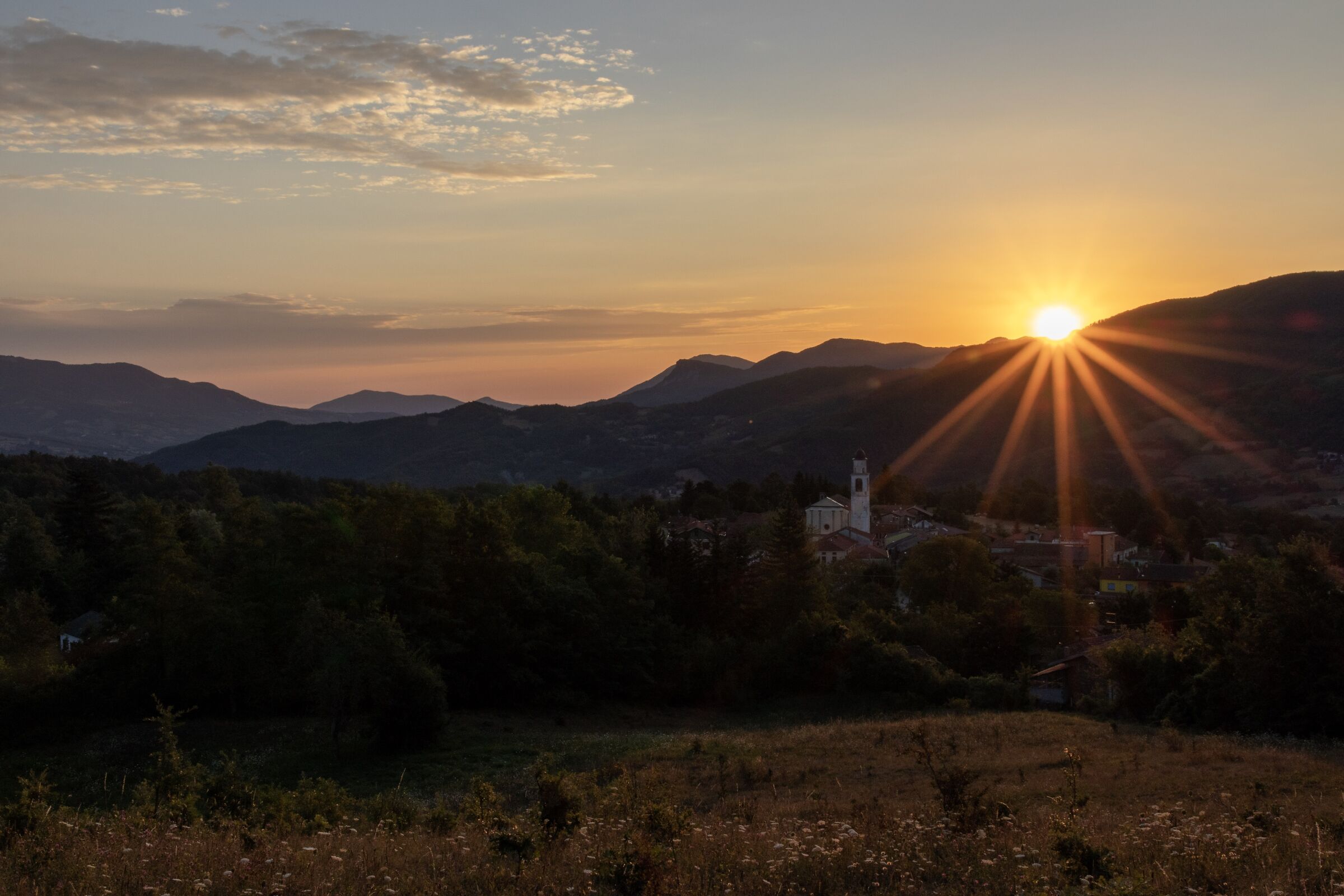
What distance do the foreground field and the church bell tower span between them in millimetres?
76673

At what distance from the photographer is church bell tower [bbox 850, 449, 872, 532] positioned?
90.8 m

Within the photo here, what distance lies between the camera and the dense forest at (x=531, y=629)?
936 inches

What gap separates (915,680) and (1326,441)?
135 metres

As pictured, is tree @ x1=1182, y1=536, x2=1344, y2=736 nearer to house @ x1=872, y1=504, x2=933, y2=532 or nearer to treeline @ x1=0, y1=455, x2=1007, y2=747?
treeline @ x1=0, y1=455, x2=1007, y2=747

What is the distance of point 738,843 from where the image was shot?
8062mm

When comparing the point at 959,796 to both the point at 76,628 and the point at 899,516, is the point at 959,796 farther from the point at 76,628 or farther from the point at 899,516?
the point at 899,516

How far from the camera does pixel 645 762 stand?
19188 millimetres

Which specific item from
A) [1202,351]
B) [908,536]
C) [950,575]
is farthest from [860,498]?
[1202,351]

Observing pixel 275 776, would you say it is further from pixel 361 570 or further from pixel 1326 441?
pixel 1326 441

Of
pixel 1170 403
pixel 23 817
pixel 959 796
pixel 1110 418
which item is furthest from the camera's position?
pixel 1170 403

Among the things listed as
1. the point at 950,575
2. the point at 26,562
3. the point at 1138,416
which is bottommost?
the point at 950,575

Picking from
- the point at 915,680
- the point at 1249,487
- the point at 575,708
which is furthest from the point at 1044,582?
the point at 1249,487

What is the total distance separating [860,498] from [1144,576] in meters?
26.8

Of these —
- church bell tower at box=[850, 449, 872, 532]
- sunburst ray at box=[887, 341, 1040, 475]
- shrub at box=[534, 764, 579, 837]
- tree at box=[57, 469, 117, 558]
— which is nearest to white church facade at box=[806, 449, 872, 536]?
church bell tower at box=[850, 449, 872, 532]
